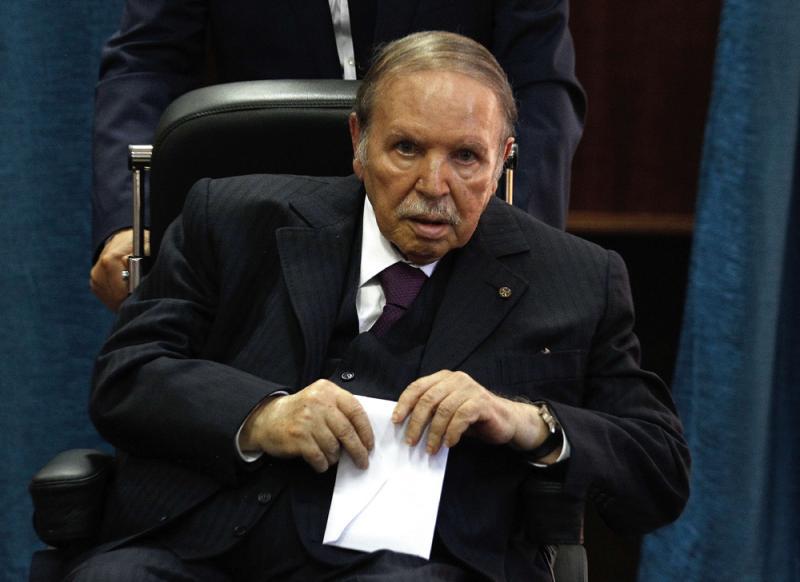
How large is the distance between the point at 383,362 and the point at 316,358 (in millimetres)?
94

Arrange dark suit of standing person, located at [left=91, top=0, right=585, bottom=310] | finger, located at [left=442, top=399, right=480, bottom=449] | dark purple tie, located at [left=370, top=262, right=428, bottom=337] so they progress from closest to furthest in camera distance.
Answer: finger, located at [left=442, top=399, right=480, bottom=449]
dark purple tie, located at [left=370, top=262, right=428, bottom=337]
dark suit of standing person, located at [left=91, top=0, right=585, bottom=310]

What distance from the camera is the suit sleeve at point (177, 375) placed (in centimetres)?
171

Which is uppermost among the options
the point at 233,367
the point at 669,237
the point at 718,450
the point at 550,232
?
the point at 550,232

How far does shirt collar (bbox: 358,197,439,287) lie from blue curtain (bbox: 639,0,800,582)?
0.95m

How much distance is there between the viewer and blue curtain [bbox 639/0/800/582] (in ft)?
8.42

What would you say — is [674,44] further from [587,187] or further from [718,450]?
[718,450]

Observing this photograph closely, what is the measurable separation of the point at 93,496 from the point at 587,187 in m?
1.62

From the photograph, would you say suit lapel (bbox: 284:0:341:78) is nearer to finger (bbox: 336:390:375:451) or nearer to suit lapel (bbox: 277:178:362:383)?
suit lapel (bbox: 277:178:362:383)

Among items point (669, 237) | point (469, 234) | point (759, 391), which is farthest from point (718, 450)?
point (469, 234)

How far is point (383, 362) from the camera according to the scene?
70.1 inches

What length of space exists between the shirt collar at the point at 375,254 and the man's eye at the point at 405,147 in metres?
0.12

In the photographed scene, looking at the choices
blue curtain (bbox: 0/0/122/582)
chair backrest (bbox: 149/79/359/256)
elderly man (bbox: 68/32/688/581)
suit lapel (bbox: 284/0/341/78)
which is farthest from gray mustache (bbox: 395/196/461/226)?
blue curtain (bbox: 0/0/122/582)

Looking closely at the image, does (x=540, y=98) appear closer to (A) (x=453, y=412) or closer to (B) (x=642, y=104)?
(B) (x=642, y=104)

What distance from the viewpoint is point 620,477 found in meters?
1.75
